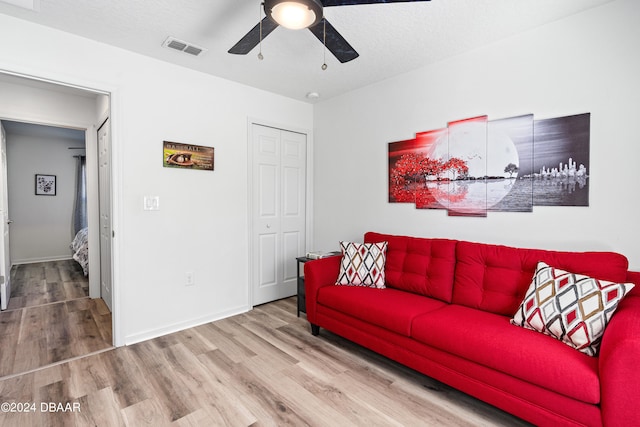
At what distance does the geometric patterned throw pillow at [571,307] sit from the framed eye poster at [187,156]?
9.51ft

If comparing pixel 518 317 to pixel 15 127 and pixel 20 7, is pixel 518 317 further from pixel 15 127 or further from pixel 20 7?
pixel 15 127

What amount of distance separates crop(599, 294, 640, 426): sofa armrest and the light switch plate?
3189 millimetres

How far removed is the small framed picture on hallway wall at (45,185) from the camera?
618 centimetres

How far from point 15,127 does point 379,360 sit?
695 centimetres

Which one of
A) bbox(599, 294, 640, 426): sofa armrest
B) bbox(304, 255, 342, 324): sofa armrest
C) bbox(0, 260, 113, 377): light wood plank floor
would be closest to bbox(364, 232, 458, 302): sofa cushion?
bbox(304, 255, 342, 324): sofa armrest

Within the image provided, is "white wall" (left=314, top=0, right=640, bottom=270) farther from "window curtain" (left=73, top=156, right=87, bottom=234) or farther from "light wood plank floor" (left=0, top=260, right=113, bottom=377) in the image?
"window curtain" (left=73, top=156, right=87, bottom=234)

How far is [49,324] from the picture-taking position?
10.3 ft

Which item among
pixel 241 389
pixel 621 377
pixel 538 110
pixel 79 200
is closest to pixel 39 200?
pixel 79 200

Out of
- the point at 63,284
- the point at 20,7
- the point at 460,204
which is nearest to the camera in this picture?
the point at 20,7

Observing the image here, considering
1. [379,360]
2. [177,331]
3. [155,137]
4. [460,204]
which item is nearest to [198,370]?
[177,331]

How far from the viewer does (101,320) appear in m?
3.25

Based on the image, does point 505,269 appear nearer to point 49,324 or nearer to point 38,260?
point 49,324

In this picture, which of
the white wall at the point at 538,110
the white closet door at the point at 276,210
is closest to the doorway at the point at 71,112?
the white closet door at the point at 276,210

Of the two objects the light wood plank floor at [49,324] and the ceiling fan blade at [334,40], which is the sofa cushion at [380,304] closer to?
the ceiling fan blade at [334,40]
